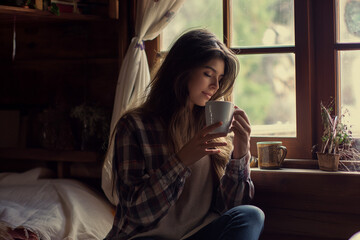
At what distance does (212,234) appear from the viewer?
4.91 feet

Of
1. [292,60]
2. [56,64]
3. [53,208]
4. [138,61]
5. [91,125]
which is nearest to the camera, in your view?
[53,208]

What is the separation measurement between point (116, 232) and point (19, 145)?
4.36ft

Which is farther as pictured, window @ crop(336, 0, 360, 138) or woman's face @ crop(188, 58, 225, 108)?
window @ crop(336, 0, 360, 138)

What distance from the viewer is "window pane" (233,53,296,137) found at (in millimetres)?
2068

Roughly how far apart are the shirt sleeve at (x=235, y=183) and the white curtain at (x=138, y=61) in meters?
0.70

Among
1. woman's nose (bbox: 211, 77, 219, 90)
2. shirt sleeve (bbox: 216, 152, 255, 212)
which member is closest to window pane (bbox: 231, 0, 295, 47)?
woman's nose (bbox: 211, 77, 219, 90)

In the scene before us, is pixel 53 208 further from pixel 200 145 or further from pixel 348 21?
pixel 348 21

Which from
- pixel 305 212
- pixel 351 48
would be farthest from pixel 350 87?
pixel 305 212

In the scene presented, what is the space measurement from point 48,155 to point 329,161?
4.85 feet

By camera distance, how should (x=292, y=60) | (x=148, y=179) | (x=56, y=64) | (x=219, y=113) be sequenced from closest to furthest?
(x=219, y=113)
(x=148, y=179)
(x=292, y=60)
(x=56, y=64)

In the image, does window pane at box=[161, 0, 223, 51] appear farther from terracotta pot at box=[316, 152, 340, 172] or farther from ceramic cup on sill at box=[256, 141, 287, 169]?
terracotta pot at box=[316, 152, 340, 172]

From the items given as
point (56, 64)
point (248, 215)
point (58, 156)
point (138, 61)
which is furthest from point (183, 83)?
point (56, 64)

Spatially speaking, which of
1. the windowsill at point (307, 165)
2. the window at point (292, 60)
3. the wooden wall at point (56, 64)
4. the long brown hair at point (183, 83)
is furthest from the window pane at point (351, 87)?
the wooden wall at point (56, 64)

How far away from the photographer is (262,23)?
2115mm
